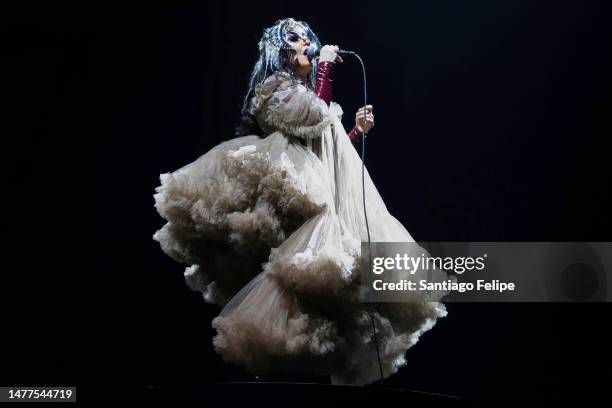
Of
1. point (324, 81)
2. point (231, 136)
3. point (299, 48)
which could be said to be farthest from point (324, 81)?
point (231, 136)

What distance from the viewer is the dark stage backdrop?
82.3 inches

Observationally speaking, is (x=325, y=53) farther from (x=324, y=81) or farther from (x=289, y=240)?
(x=289, y=240)

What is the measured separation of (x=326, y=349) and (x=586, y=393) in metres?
0.84

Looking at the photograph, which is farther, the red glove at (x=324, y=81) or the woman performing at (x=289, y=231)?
the red glove at (x=324, y=81)

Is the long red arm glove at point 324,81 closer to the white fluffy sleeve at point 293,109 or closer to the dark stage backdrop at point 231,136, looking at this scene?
the white fluffy sleeve at point 293,109

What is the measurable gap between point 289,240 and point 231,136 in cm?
53

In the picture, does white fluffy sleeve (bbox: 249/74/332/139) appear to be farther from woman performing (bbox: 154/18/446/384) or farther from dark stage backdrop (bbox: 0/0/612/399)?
dark stage backdrop (bbox: 0/0/612/399)

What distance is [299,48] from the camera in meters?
1.92

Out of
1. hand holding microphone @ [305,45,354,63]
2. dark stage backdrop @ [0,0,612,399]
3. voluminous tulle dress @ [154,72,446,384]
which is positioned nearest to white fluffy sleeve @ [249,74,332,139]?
voluminous tulle dress @ [154,72,446,384]

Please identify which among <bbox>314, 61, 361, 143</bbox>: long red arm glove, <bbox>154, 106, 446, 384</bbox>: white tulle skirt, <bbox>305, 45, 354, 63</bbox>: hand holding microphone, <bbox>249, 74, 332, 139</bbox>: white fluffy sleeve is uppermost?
<bbox>305, 45, 354, 63</bbox>: hand holding microphone

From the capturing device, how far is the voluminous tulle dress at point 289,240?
5.41 feet

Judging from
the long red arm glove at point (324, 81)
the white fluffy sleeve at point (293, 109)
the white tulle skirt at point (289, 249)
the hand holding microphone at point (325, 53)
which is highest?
the hand holding microphone at point (325, 53)

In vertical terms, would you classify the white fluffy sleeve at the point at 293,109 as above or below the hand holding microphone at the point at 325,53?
below

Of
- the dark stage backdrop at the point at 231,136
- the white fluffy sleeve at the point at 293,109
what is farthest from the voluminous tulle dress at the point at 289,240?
the dark stage backdrop at the point at 231,136
